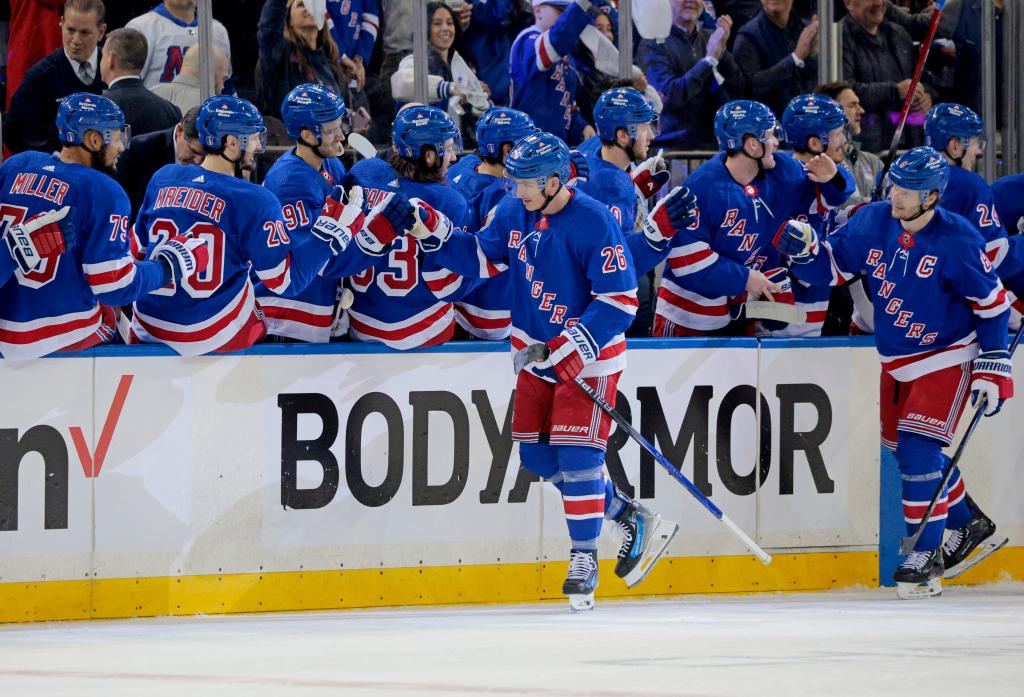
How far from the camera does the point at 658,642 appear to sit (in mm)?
4402

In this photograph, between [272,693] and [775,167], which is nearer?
[272,693]

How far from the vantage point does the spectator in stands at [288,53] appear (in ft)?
22.3

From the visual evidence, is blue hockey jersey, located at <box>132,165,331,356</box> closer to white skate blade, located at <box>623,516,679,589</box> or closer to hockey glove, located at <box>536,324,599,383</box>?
hockey glove, located at <box>536,324,599,383</box>

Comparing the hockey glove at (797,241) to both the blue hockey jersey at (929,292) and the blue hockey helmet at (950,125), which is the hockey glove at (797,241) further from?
the blue hockey helmet at (950,125)

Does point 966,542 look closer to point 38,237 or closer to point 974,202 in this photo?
point 974,202

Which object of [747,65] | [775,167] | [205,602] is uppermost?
[747,65]

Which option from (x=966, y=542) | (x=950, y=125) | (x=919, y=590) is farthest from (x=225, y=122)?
(x=966, y=542)

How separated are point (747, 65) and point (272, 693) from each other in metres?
4.80

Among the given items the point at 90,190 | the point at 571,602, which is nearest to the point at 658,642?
the point at 571,602

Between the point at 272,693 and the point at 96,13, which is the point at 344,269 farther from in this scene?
the point at 272,693

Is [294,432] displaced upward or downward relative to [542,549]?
upward

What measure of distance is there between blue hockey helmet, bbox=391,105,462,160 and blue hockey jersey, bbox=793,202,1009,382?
1.51 meters

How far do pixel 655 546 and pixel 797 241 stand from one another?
120 cm

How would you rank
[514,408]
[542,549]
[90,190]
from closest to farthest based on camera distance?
1. [90,190]
2. [514,408]
3. [542,549]
